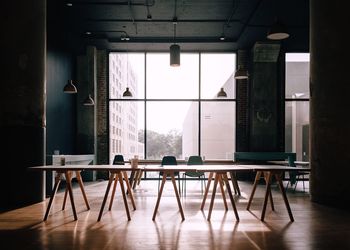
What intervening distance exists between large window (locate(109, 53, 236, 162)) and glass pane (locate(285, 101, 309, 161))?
5.80ft

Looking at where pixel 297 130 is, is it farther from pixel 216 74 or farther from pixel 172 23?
pixel 172 23

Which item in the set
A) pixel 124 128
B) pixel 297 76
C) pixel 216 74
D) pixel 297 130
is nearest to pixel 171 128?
pixel 124 128

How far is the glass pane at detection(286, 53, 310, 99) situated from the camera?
1072 cm

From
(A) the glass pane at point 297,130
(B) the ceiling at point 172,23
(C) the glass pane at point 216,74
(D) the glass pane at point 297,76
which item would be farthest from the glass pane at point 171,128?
(D) the glass pane at point 297,76

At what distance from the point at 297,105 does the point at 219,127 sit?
2629mm

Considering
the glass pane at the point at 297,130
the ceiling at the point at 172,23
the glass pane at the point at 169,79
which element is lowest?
the glass pane at the point at 297,130

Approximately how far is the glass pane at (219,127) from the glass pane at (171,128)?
30 cm

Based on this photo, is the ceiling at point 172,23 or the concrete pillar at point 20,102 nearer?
the concrete pillar at point 20,102

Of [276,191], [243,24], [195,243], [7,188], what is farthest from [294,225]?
[243,24]

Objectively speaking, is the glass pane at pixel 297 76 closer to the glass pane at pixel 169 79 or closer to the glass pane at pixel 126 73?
the glass pane at pixel 169 79

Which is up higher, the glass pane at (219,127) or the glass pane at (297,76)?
the glass pane at (297,76)

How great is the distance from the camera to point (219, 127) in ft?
36.4

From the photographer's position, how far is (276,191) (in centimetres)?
792

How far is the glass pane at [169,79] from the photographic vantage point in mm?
10961
